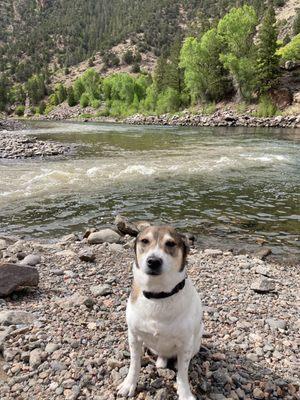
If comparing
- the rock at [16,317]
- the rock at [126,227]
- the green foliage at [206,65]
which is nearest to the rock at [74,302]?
the rock at [16,317]

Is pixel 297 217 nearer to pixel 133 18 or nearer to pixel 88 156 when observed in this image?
pixel 88 156

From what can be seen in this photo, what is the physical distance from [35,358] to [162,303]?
5.66ft

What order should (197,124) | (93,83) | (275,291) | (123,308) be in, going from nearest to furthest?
(123,308)
(275,291)
(197,124)
(93,83)

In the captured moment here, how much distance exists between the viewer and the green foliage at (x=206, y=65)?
64.6 m

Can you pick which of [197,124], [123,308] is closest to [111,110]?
[197,124]

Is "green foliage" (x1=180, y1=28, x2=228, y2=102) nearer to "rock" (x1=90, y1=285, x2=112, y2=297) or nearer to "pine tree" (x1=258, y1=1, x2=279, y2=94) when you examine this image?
"pine tree" (x1=258, y1=1, x2=279, y2=94)

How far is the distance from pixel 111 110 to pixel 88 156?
232 feet

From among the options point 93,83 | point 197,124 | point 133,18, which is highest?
point 133,18

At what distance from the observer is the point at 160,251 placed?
10.7ft

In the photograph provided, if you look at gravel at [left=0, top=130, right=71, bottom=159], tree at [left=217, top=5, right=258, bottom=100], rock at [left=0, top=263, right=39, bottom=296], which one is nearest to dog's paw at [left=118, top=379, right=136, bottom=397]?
rock at [left=0, top=263, right=39, bottom=296]

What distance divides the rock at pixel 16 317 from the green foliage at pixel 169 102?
69.6 metres

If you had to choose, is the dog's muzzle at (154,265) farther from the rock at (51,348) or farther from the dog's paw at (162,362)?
the rock at (51,348)

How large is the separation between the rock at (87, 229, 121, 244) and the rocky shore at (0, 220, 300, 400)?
46.5 inches

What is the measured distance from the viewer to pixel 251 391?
387cm
